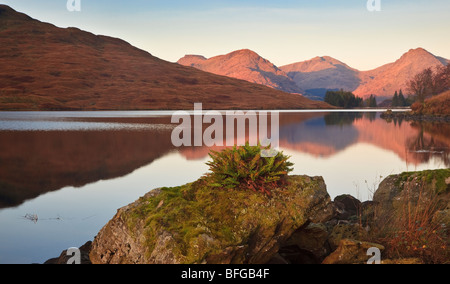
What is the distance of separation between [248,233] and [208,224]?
79 centimetres

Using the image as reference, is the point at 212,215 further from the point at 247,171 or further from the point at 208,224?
the point at 247,171

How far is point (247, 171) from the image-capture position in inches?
285

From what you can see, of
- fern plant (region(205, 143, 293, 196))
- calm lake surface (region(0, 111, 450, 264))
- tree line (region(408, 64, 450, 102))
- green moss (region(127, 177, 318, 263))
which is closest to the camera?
green moss (region(127, 177, 318, 263))

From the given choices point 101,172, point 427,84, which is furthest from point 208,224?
point 427,84

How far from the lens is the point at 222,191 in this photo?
7.30 metres

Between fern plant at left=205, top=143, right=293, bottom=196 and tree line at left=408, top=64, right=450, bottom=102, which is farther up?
tree line at left=408, top=64, right=450, bottom=102

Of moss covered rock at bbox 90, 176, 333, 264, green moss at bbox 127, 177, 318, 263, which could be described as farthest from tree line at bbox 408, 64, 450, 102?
green moss at bbox 127, 177, 318, 263

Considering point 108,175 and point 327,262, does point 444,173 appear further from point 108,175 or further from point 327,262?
point 108,175

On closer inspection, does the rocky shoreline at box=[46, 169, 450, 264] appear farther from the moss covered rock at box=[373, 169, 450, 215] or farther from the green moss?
the moss covered rock at box=[373, 169, 450, 215]

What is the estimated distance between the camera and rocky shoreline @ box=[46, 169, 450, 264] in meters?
6.20

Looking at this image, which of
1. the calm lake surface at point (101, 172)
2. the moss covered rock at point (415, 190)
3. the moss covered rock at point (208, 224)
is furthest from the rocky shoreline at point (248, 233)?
the calm lake surface at point (101, 172)
